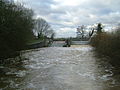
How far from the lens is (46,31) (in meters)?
64.6

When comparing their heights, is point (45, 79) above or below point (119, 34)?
below

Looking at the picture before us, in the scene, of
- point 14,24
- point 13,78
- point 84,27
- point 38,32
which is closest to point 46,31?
point 38,32

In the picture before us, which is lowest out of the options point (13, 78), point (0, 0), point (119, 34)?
point (13, 78)

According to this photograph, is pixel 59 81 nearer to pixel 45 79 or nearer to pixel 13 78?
pixel 45 79

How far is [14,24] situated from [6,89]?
9083mm

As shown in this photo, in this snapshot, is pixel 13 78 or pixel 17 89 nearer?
pixel 17 89

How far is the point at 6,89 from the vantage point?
759cm

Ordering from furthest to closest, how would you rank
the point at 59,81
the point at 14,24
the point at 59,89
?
the point at 14,24 → the point at 59,81 → the point at 59,89

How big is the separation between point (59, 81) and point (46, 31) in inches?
2217

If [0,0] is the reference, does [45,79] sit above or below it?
below

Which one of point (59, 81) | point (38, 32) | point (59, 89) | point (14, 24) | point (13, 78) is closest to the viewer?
point (59, 89)

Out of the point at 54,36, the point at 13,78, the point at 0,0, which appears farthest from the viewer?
the point at 54,36

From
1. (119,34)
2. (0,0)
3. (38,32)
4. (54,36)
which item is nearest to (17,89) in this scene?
(0,0)

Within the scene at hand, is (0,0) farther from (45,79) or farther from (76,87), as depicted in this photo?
(76,87)
